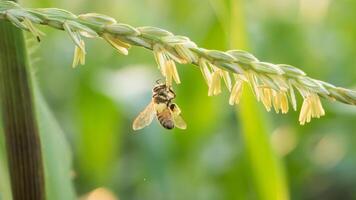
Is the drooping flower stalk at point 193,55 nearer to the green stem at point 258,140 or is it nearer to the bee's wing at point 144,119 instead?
the bee's wing at point 144,119

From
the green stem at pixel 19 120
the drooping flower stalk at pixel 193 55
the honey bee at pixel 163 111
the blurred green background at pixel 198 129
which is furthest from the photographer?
the blurred green background at pixel 198 129

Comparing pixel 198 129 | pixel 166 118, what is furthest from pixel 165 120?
pixel 198 129

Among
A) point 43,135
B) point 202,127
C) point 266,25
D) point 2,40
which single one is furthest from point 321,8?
point 2,40

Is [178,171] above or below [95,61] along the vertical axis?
below

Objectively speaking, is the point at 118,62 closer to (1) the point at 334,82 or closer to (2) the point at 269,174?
(1) the point at 334,82

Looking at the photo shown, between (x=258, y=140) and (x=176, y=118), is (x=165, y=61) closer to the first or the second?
(x=176, y=118)

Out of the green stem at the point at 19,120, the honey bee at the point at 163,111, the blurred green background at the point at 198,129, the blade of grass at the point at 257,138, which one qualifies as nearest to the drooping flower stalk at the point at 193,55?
the green stem at the point at 19,120
